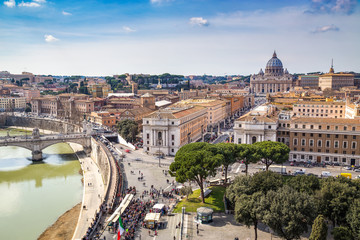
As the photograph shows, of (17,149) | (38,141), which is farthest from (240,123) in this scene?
(17,149)

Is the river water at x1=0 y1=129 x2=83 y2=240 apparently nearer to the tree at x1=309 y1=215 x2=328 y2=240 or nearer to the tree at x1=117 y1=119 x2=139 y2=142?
the tree at x1=117 y1=119 x2=139 y2=142

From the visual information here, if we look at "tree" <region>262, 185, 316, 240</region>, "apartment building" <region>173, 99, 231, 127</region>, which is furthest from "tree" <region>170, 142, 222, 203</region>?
"apartment building" <region>173, 99, 231, 127</region>

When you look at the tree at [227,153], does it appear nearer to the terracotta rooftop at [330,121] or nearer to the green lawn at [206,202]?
the green lawn at [206,202]

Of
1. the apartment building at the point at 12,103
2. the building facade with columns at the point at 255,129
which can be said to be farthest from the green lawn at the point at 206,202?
the apartment building at the point at 12,103

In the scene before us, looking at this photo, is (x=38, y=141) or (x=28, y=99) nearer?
(x=38, y=141)

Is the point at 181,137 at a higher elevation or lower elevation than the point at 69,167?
higher

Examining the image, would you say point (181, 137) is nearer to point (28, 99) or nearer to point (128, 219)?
point (128, 219)

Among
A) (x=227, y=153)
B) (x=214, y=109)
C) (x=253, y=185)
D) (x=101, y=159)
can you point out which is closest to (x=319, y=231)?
(x=253, y=185)
